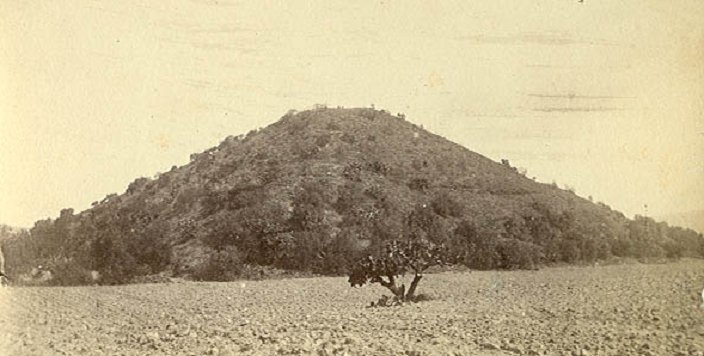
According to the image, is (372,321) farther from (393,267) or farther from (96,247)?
(96,247)

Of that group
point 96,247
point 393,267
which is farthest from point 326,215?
point 393,267

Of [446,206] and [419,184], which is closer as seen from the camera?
[446,206]

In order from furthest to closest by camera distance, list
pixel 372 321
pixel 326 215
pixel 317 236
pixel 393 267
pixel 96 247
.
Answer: pixel 326 215
pixel 317 236
pixel 96 247
pixel 393 267
pixel 372 321

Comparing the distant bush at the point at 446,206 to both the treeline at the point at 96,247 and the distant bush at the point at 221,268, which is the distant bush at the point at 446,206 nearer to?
the distant bush at the point at 221,268

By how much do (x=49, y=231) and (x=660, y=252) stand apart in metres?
12.8

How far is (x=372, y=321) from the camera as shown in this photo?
1056 cm

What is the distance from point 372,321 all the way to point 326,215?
9.93m

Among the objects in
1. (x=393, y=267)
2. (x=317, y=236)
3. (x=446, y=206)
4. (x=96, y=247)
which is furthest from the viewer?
(x=446, y=206)

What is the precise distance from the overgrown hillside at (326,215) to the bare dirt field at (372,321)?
9.50ft

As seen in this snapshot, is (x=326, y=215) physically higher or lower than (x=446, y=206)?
lower

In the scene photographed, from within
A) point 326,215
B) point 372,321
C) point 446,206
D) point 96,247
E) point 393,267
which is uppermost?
point 446,206

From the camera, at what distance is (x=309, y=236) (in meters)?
19.4

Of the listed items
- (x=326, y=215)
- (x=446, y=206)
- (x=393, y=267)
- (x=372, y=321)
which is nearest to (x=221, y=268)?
(x=326, y=215)

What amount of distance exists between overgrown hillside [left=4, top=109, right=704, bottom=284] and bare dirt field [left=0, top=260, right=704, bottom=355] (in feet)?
9.50
